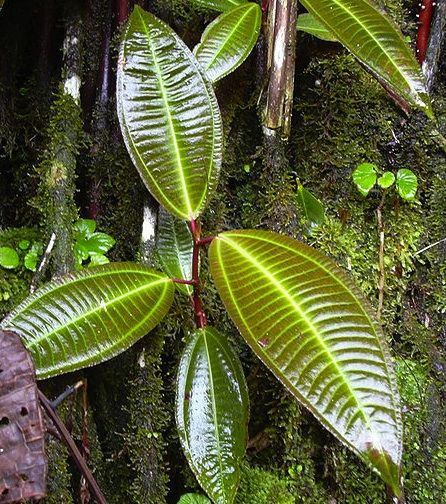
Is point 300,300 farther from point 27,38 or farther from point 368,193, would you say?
point 27,38

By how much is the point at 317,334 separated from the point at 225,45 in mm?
729

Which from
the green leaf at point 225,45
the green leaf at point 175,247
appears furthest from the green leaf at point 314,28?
the green leaf at point 175,247

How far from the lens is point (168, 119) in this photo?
119 cm

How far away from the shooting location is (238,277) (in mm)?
1075

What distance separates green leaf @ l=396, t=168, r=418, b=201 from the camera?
1.44 meters

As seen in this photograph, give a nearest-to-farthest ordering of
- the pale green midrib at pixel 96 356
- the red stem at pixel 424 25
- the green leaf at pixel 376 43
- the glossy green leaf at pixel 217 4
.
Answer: the pale green midrib at pixel 96 356 < the green leaf at pixel 376 43 < the glossy green leaf at pixel 217 4 < the red stem at pixel 424 25

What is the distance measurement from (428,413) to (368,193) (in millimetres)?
563

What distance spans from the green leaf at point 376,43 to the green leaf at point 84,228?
0.71 metres

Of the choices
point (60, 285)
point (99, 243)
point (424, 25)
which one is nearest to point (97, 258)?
point (99, 243)

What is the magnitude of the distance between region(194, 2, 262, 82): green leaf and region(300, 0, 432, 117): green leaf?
0.16 m

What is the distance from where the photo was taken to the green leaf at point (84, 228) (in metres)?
1.38

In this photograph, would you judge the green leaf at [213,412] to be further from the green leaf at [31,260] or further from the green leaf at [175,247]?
the green leaf at [31,260]

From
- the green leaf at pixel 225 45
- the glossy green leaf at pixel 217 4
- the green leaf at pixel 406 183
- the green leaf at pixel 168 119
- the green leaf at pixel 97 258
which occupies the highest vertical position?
the glossy green leaf at pixel 217 4

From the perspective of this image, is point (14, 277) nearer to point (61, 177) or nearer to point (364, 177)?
point (61, 177)
